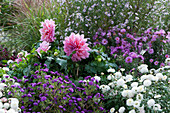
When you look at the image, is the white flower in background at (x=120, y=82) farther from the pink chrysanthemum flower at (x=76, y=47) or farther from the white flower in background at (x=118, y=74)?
the pink chrysanthemum flower at (x=76, y=47)

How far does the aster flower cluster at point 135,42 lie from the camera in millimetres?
3629

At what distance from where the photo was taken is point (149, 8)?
4180 millimetres

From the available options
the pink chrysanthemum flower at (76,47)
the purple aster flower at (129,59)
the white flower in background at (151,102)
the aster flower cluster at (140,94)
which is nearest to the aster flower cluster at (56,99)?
the aster flower cluster at (140,94)

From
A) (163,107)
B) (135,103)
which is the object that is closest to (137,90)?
(135,103)

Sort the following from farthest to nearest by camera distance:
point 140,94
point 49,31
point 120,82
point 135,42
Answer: point 135,42 < point 49,31 < point 120,82 < point 140,94

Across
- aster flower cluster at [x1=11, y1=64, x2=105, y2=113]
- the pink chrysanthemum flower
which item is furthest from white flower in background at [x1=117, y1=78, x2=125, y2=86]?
the pink chrysanthemum flower

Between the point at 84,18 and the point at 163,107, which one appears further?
the point at 84,18

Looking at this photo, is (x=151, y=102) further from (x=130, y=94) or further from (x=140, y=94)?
(x=130, y=94)

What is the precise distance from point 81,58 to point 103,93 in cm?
75

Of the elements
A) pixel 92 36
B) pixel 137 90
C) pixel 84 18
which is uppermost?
pixel 84 18

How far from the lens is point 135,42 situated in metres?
3.65

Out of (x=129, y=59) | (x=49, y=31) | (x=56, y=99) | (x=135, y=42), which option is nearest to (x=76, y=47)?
(x=49, y=31)

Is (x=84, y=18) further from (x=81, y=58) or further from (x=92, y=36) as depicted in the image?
(x=81, y=58)

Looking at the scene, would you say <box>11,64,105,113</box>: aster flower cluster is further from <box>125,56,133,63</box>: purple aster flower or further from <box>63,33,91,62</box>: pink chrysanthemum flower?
<box>125,56,133,63</box>: purple aster flower
